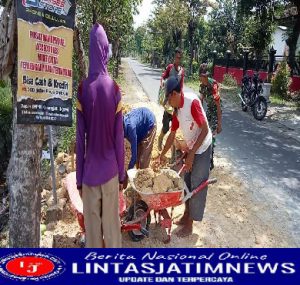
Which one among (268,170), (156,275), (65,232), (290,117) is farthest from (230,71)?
(156,275)

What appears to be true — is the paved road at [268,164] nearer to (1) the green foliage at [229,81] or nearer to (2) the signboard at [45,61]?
(2) the signboard at [45,61]

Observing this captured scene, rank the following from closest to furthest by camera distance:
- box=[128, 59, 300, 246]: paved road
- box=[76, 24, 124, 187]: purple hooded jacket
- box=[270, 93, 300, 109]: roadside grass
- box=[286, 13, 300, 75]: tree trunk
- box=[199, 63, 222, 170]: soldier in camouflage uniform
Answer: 1. box=[76, 24, 124, 187]: purple hooded jacket
2. box=[128, 59, 300, 246]: paved road
3. box=[199, 63, 222, 170]: soldier in camouflage uniform
4. box=[270, 93, 300, 109]: roadside grass
5. box=[286, 13, 300, 75]: tree trunk

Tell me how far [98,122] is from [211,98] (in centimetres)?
397

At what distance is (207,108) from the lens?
6.97 metres

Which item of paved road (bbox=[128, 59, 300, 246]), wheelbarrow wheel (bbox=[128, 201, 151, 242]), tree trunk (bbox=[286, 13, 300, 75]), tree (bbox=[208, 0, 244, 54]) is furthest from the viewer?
tree (bbox=[208, 0, 244, 54])

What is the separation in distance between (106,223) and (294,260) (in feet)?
5.22

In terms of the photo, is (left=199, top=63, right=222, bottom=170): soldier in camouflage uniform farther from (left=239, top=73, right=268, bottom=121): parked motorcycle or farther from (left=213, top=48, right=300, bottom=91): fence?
(left=213, top=48, right=300, bottom=91): fence

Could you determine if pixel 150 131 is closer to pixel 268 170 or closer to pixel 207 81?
pixel 207 81

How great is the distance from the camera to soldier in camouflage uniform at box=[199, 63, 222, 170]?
6352 mm

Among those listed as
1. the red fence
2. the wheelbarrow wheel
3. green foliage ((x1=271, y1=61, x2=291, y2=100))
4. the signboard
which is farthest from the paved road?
the red fence

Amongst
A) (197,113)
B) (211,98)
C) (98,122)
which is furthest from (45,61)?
(211,98)

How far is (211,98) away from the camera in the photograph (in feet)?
22.5

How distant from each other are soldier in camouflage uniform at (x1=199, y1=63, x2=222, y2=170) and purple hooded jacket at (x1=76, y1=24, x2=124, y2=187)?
323cm

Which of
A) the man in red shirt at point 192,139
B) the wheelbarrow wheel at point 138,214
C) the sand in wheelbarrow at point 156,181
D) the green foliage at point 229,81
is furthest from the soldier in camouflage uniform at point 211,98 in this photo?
the green foliage at point 229,81
